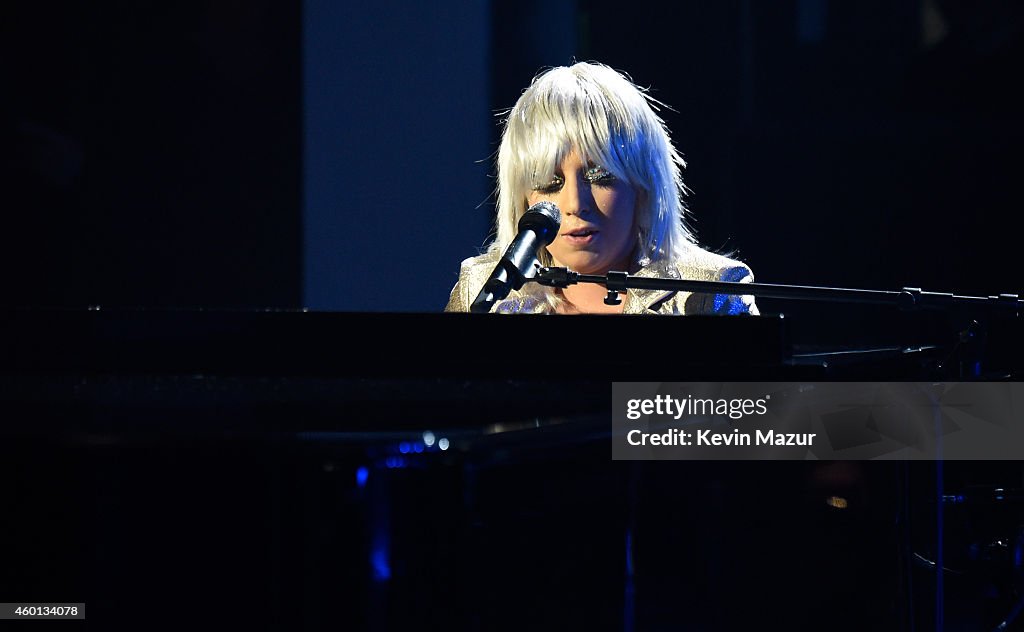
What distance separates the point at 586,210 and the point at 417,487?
1.28 m

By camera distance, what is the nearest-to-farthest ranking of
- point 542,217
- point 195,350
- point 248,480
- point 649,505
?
point 248,480
point 649,505
point 195,350
point 542,217

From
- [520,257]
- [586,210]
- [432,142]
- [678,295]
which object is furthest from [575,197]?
[432,142]

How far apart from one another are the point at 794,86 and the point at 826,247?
0.60 m

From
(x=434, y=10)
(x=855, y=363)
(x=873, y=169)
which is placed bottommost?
(x=855, y=363)

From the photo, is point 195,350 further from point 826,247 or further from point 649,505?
point 826,247

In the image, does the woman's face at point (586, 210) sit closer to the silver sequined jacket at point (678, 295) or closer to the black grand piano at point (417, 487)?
the silver sequined jacket at point (678, 295)

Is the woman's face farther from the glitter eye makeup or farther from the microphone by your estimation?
the microphone

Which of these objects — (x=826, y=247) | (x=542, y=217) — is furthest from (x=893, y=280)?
(x=542, y=217)

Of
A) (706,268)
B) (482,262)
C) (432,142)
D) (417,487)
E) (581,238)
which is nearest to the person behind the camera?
Answer: (417,487)

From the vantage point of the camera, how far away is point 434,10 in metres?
4.15

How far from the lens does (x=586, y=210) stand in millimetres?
2320

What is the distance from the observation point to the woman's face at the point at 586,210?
7.59ft

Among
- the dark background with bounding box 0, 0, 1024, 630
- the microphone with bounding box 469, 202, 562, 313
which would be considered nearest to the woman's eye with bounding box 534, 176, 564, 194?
the microphone with bounding box 469, 202, 562, 313

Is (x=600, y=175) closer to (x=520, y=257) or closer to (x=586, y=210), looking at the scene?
(x=586, y=210)
